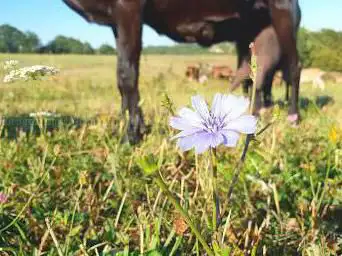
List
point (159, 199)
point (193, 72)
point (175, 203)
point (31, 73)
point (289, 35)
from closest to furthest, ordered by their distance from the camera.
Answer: point (175, 203)
point (31, 73)
point (159, 199)
point (289, 35)
point (193, 72)

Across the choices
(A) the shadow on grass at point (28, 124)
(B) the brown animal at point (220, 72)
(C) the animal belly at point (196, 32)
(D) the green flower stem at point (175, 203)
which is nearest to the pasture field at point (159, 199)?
(D) the green flower stem at point (175, 203)

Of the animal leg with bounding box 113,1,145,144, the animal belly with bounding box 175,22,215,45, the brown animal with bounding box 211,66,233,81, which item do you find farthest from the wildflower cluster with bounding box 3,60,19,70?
the brown animal with bounding box 211,66,233,81

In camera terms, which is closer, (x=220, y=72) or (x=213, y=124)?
(x=213, y=124)

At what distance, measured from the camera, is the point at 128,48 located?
147 inches

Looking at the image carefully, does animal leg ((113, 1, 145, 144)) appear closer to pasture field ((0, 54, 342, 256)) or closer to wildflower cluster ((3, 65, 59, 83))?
pasture field ((0, 54, 342, 256))

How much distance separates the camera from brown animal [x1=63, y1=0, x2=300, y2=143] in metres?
→ 3.72

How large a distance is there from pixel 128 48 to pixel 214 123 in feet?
10.0

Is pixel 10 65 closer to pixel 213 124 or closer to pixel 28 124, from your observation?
pixel 213 124

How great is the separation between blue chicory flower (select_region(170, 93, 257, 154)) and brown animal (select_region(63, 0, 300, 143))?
103 inches

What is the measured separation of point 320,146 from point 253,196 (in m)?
0.94

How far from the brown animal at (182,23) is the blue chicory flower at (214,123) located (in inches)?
103

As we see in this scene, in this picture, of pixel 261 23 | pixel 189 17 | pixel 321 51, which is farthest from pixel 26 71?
pixel 321 51

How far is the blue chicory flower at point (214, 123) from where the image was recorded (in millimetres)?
670

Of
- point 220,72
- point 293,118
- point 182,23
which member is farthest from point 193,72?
point 182,23
